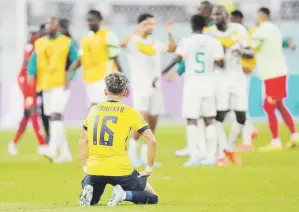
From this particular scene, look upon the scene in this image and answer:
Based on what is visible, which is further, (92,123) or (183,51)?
(183,51)

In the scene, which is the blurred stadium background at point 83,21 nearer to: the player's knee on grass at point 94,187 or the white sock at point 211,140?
the white sock at point 211,140

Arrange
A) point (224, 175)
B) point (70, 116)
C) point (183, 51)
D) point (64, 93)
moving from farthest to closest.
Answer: point (70, 116), point (64, 93), point (183, 51), point (224, 175)

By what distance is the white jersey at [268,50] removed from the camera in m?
21.4

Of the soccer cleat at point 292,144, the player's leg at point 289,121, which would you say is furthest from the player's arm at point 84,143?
the soccer cleat at point 292,144

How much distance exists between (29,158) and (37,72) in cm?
178

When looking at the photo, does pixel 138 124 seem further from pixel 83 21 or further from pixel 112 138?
pixel 83 21

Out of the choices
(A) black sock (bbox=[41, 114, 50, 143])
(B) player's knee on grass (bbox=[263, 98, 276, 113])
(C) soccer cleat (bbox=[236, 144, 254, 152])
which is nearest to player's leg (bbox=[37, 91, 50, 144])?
(A) black sock (bbox=[41, 114, 50, 143])

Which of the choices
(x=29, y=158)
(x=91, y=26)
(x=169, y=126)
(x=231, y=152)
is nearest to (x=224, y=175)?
(x=231, y=152)

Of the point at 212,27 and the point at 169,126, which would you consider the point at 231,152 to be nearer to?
the point at 212,27

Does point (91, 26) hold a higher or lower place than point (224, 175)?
higher

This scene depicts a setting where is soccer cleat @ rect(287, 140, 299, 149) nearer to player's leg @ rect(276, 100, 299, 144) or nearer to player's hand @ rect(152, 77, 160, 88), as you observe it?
player's leg @ rect(276, 100, 299, 144)

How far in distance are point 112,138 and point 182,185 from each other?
3739mm

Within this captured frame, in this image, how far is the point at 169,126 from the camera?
2802 cm

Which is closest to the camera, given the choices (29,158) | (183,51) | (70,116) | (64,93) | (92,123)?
(92,123)
